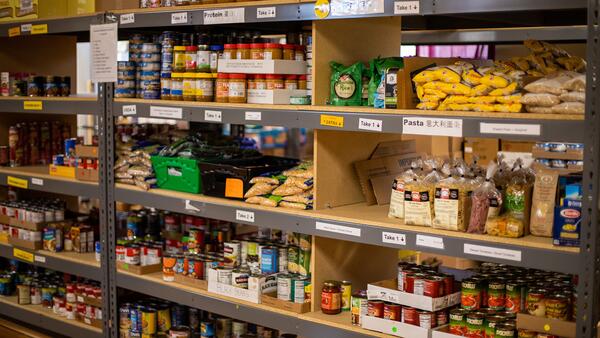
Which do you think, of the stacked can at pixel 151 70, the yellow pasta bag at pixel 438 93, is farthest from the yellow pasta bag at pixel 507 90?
the stacked can at pixel 151 70

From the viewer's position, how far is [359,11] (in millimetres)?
3166

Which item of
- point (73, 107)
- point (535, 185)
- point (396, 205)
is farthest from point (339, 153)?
point (73, 107)

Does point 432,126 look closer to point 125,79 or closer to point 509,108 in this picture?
point 509,108

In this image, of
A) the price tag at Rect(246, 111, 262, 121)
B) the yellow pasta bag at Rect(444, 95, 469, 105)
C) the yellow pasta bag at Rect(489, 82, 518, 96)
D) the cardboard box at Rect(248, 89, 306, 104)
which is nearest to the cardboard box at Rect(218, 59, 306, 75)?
the cardboard box at Rect(248, 89, 306, 104)

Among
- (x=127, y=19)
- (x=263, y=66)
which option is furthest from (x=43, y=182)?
(x=263, y=66)

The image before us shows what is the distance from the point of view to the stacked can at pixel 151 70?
4.20 meters

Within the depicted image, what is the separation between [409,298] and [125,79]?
82.4 inches

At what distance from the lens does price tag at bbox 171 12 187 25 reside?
12.6 ft

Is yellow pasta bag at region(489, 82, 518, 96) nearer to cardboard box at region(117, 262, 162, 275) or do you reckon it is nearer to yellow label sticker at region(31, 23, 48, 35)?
cardboard box at region(117, 262, 162, 275)

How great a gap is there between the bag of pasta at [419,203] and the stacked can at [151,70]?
168 centimetres

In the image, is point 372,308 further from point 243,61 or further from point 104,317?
point 104,317

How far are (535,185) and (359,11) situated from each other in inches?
39.2

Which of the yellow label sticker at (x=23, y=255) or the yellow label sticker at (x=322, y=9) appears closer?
the yellow label sticker at (x=322, y=9)

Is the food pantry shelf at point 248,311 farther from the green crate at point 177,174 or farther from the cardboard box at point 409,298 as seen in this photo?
the green crate at point 177,174
